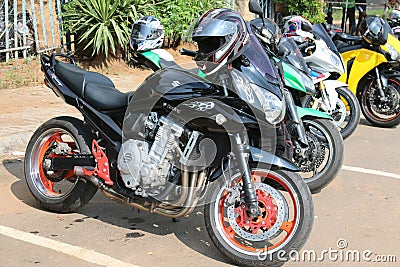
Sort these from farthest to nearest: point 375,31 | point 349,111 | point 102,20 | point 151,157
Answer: point 102,20, point 375,31, point 349,111, point 151,157

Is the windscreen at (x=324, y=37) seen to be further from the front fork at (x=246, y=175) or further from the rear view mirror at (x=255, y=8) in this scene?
the front fork at (x=246, y=175)

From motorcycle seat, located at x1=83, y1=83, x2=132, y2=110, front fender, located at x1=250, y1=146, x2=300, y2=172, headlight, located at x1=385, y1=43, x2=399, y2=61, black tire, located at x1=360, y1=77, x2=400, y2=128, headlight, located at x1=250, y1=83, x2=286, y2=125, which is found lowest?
black tire, located at x1=360, y1=77, x2=400, y2=128

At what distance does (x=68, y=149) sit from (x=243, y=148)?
1636 mm

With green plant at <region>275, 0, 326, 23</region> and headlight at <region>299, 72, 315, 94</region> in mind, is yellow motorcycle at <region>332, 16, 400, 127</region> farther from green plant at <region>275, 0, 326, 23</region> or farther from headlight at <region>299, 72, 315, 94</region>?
green plant at <region>275, 0, 326, 23</region>

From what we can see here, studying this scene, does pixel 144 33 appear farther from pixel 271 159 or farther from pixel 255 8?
pixel 271 159

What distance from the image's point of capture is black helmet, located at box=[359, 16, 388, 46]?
8.04 m

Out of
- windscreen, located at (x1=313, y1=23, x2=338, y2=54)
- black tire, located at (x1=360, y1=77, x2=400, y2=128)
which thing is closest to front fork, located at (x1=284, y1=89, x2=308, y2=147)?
windscreen, located at (x1=313, y1=23, x2=338, y2=54)

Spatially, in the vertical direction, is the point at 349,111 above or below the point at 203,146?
below

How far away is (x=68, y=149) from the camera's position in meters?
5.14

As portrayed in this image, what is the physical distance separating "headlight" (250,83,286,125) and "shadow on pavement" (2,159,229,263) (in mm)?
983

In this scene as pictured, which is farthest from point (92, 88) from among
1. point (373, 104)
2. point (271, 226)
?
point (373, 104)

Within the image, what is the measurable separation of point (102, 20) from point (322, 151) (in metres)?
5.68

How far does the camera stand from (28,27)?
10.5 metres

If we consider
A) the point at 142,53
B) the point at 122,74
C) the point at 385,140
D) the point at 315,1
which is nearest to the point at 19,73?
the point at 122,74
